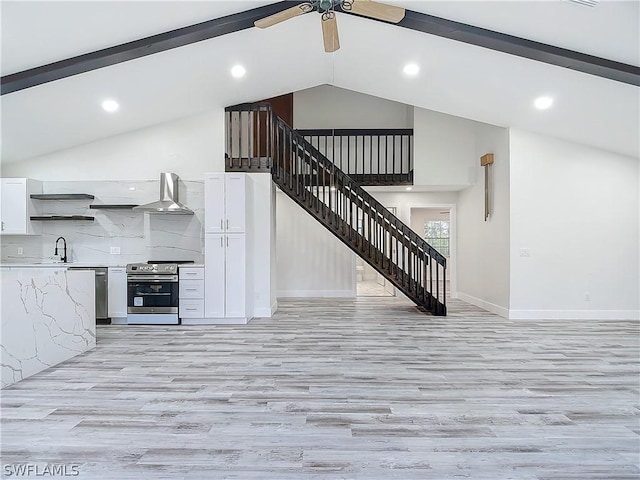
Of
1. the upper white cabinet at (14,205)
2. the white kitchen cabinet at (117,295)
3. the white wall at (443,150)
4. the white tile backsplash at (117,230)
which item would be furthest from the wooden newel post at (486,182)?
the upper white cabinet at (14,205)

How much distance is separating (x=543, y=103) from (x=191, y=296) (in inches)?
225

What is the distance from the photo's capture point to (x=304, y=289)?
866 centimetres

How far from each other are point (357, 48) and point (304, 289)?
511 cm

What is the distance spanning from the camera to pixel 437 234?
13945mm

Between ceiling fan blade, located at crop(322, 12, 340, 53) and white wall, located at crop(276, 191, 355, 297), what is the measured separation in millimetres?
5026

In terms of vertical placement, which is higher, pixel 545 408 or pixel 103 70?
pixel 103 70

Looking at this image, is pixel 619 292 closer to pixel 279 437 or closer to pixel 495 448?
pixel 495 448

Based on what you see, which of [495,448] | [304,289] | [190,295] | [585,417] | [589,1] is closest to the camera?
Answer: [495,448]

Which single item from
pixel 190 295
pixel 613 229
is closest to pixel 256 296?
pixel 190 295

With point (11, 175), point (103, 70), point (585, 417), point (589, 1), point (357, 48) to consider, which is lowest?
point (585, 417)

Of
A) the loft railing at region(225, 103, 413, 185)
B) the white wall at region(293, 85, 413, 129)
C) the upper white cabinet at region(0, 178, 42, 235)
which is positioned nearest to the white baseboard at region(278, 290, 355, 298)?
the loft railing at region(225, 103, 413, 185)

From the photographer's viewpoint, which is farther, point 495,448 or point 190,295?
point 190,295

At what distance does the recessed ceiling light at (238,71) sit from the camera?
5.38 meters

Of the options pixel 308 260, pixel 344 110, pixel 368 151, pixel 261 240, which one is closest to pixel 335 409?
pixel 261 240
